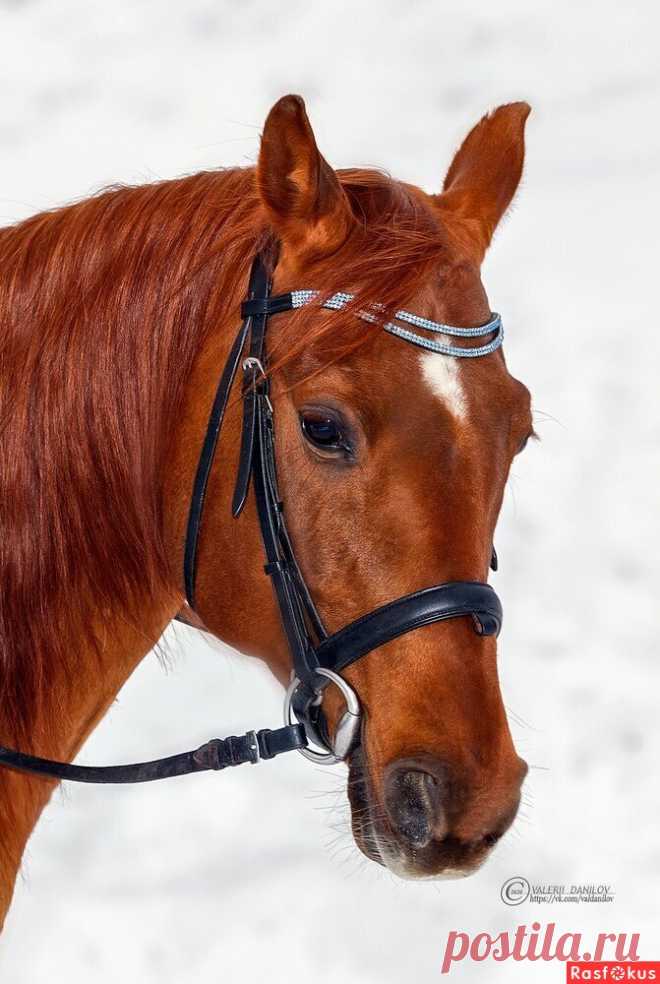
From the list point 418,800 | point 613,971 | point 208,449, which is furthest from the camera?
point 613,971

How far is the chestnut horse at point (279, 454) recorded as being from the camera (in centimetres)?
82

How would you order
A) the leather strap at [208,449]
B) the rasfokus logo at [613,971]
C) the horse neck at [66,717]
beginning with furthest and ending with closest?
the rasfokus logo at [613,971] < the horse neck at [66,717] < the leather strap at [208,449]

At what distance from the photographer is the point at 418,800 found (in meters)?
0.81

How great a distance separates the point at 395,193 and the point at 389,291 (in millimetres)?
131

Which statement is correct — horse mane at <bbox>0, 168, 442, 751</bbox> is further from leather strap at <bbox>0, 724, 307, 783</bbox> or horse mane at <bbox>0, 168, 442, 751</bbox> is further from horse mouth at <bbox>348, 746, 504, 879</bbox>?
horse mouth at <bbox>348, 746, 504, 879</bbox>

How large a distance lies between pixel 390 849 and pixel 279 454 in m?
0.35

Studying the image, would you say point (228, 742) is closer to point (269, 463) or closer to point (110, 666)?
point (110, 666)

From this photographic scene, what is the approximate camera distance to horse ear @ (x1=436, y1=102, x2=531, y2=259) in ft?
3.55

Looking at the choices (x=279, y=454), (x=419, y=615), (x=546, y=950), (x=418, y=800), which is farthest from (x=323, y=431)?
(x=546, y=950)

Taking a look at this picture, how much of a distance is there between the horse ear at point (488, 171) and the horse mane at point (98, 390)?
113 millimetres

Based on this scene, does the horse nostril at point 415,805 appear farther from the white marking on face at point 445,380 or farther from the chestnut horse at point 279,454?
the white marking on face at point 445,380

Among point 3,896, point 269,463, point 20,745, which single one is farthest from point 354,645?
point 3,896

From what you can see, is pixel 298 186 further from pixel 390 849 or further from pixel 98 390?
pixel 390 849

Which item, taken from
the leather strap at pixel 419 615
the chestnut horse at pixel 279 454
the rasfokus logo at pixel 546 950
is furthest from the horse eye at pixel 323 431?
the rasfokus logo at pixel 546 950
